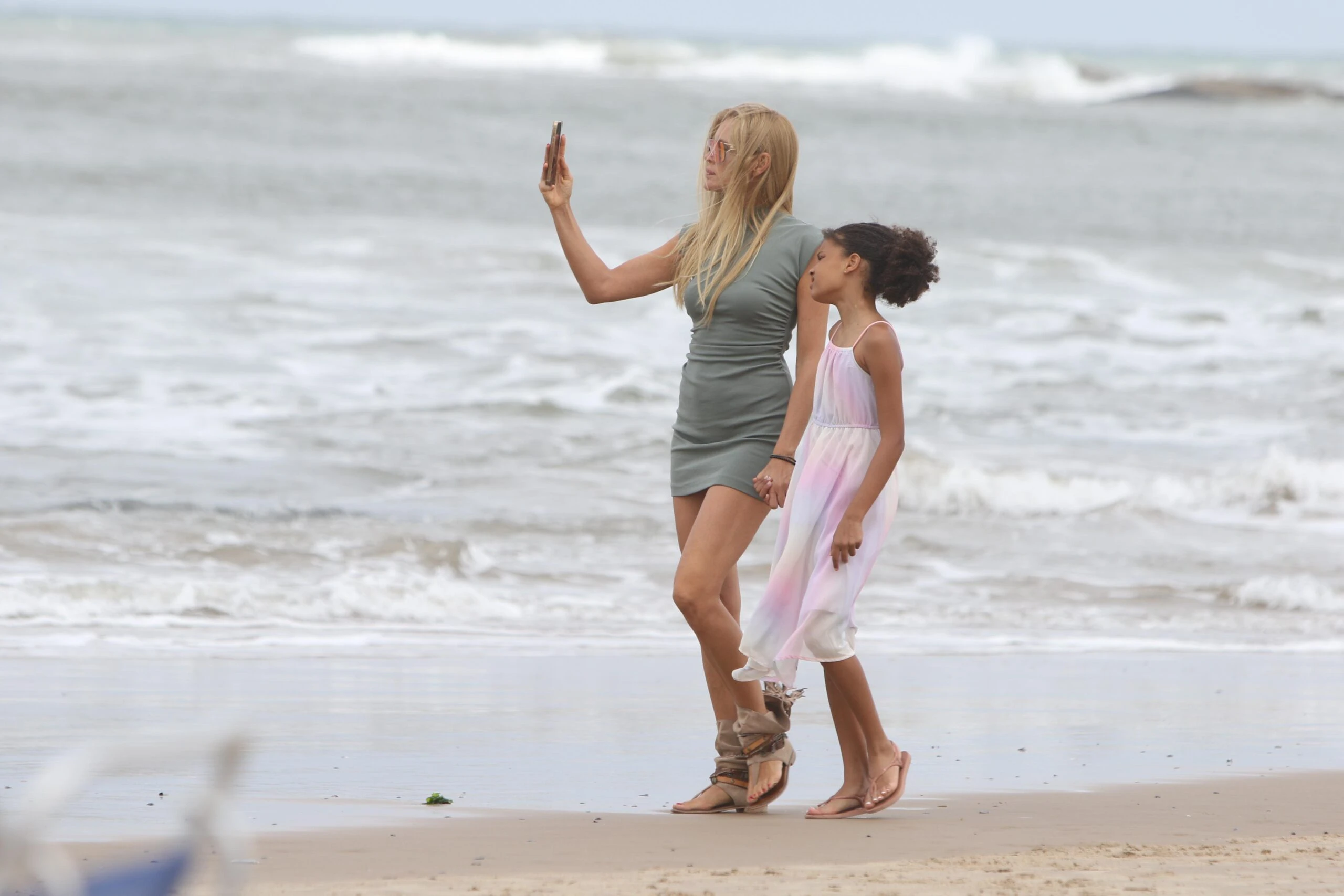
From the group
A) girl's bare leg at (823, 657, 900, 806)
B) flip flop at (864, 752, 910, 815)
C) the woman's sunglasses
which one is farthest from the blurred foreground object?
the woman's sunglasses

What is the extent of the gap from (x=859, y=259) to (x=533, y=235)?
60.2 feet

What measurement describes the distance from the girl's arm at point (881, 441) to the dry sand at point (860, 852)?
732mm

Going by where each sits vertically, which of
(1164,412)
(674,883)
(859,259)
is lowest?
(1164,412)

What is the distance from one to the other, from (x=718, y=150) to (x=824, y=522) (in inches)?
39.0

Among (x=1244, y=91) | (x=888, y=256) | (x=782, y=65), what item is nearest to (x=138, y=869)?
(x=888, y=256)

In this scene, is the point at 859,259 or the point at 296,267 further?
the point at 296,267

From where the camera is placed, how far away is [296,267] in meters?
19.0

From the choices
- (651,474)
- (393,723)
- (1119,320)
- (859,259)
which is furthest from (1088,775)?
(1119,320)

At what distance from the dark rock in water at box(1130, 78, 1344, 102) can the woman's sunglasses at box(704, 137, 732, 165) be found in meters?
60.9

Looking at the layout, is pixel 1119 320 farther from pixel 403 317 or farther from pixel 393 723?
pixel 393 723

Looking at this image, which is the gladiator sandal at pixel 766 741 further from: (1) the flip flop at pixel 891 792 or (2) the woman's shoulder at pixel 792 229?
(2) the woman's shoulder at pixel 792 229

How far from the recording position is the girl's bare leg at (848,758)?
14.5ft

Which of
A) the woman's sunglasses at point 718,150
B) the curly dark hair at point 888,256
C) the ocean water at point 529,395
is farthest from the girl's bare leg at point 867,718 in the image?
the ocean water at point 529,395

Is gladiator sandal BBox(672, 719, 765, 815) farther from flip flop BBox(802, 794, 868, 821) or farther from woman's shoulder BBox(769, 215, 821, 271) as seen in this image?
woman's shoulder BBox(769, 215, 821, 271)
